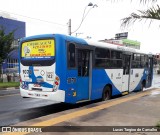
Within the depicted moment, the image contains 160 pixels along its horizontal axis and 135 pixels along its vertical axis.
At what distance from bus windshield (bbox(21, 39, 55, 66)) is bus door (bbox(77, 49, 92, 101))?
112 centimetres

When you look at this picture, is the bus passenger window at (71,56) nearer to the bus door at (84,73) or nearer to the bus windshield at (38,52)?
the bus door at (84,73)

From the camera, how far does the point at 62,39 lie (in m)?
10.4

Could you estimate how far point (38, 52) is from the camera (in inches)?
436

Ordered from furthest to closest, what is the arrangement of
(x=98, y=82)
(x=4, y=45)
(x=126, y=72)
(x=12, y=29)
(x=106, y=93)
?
(x=12, y=29)
(x=4, y=45)
(x=126, y=72)
(x=106, y=93)
(x=98, y=82)

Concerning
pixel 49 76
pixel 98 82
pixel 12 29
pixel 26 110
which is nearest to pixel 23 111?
pixel 26 110

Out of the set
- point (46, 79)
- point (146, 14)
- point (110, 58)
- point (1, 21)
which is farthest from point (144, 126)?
point (1, 21)

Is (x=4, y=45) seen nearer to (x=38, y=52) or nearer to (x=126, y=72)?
(x=126, y=72)

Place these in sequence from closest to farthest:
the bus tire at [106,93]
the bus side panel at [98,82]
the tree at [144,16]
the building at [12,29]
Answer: the tree at [144,16] < the bus side panel at [98,82] < the bus tire at [106,93] < the building at [12,29]

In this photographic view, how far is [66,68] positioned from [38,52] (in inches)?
56.7

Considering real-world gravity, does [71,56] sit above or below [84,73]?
above

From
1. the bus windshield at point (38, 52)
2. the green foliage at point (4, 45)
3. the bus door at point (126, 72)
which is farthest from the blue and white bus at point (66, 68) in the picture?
the green foliage at point (4, 45)

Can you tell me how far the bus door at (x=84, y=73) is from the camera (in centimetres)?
1114

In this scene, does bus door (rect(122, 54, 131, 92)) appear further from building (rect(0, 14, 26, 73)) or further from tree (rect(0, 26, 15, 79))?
building (rect(0, 14, 26, 73))

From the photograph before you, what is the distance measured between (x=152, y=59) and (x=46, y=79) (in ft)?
35.8
